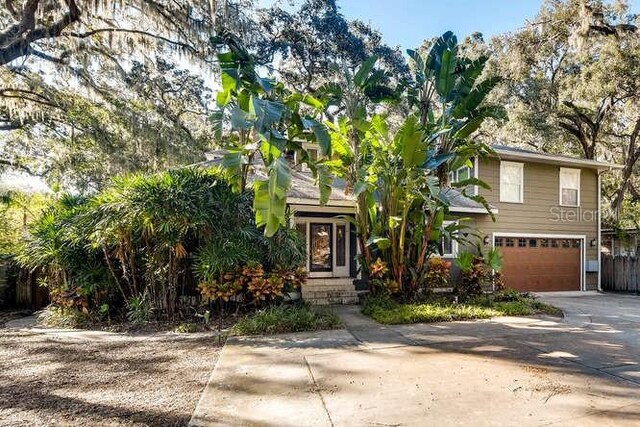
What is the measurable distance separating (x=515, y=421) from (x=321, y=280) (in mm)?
7316

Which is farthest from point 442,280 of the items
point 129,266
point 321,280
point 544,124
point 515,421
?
point 544,124

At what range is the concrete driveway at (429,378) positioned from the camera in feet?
10.9

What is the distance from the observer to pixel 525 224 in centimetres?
1248

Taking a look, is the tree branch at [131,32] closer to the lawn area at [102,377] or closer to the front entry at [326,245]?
the front entry at [326,245]

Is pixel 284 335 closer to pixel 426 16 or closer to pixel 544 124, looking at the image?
pixel 426 16

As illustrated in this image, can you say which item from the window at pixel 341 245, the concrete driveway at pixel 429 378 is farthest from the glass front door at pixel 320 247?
the concrete driveway at pixel 429 378

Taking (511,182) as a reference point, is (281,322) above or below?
below

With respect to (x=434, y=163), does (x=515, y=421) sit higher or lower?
lower

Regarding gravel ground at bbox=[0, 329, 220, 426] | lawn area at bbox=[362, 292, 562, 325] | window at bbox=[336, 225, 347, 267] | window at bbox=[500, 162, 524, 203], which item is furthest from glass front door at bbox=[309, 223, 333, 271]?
window at bbox=[500, 162, 524, 203]

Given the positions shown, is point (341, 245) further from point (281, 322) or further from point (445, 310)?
point (281, 322)

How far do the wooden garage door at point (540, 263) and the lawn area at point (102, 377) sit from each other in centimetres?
998

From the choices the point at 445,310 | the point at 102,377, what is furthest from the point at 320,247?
the point at 102,377

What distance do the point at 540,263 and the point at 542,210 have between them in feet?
5.81

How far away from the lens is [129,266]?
286 inches
